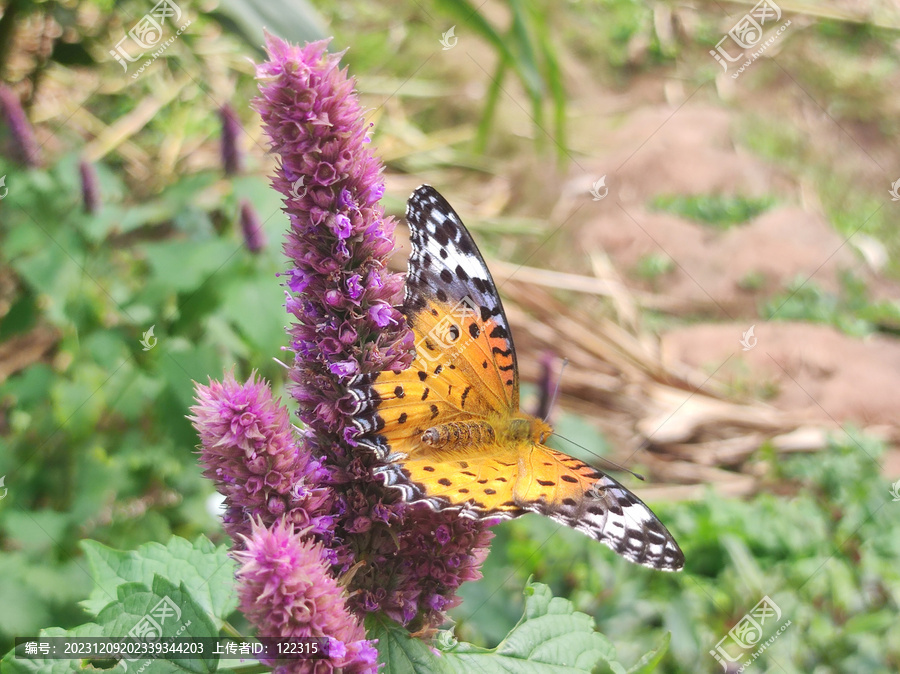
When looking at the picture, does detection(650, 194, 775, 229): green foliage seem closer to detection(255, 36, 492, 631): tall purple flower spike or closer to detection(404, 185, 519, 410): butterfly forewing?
detection(404, 185, 519, 410): butterfly forewing

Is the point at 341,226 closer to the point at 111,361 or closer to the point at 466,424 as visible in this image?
the point at 466,424

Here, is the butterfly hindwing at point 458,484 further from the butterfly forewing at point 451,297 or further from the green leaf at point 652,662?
the green leaf at point 652,662

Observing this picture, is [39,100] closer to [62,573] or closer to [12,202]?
[12,202]

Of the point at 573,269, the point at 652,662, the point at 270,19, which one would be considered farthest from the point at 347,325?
the point at 573,269

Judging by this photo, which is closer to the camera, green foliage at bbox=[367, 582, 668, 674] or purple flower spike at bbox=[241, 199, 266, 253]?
green foliage at bbox=[367, 582, 668, 674]

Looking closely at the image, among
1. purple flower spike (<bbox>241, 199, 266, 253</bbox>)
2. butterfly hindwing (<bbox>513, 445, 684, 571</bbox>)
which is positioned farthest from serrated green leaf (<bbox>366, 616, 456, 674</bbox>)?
purple flower spike (<bbox>241, 199, 266, 253</bbox>)

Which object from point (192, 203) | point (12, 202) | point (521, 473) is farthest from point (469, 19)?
point (521, 473)
